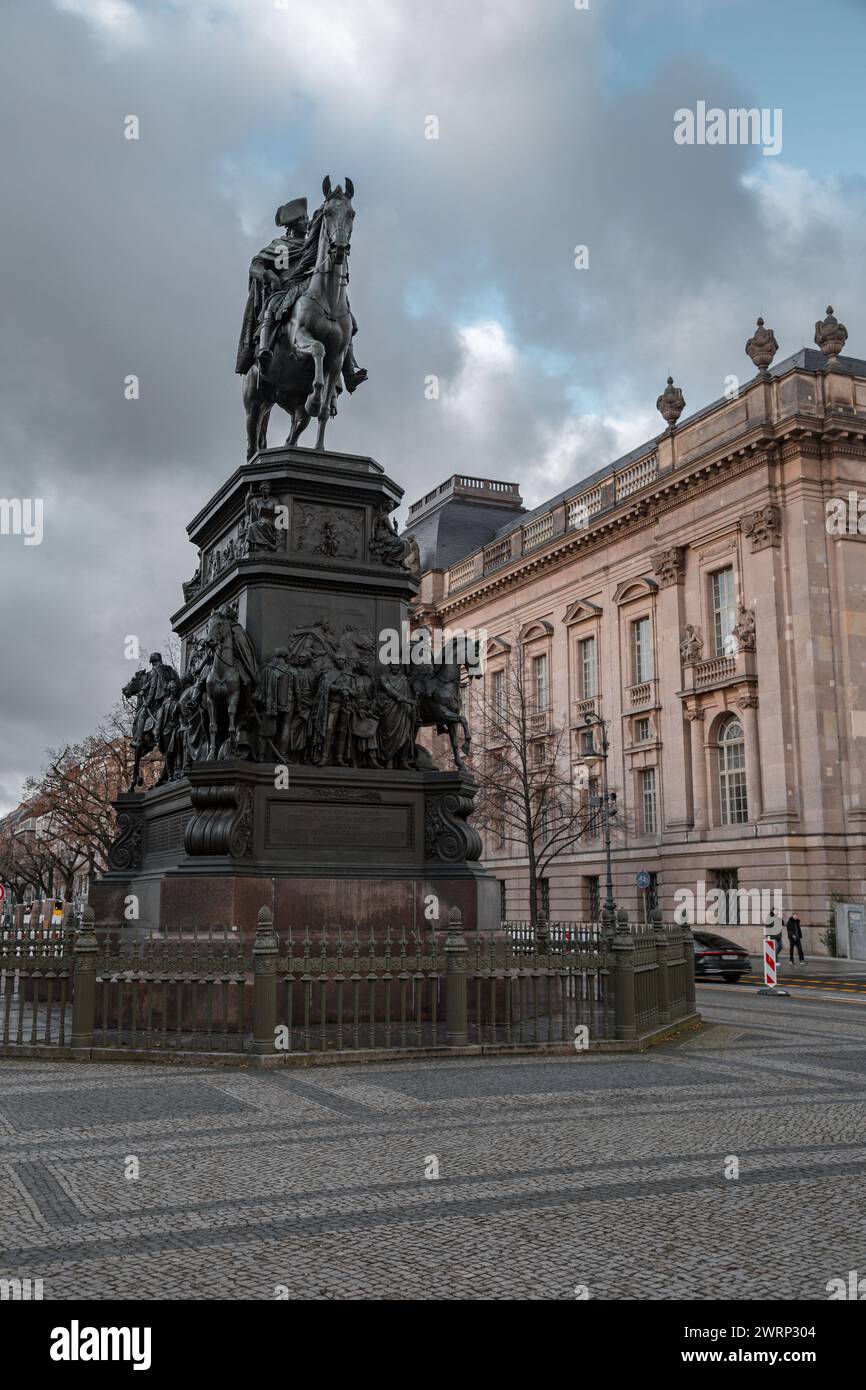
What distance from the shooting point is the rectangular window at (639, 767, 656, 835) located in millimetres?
51312

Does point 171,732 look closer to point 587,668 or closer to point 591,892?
point 591,892

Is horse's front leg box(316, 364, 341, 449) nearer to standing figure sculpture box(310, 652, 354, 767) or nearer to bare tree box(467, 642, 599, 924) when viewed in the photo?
standing figure sculpture box(310, 652, 354, 767)

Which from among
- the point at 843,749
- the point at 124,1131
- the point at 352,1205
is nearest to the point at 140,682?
the point at 124,1131

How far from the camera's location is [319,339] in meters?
17.0

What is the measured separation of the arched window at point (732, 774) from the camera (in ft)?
150

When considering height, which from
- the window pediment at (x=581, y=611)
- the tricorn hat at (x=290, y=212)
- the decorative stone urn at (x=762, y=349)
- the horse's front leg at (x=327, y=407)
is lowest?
the horse's front leg at (x=327, y=407)

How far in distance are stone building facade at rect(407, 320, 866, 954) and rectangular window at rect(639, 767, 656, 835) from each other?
9 cm

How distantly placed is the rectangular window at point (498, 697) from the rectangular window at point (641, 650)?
612 cm

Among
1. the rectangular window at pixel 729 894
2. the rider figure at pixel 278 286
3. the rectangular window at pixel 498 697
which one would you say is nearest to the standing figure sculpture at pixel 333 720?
the rider figure at pixel 278 286

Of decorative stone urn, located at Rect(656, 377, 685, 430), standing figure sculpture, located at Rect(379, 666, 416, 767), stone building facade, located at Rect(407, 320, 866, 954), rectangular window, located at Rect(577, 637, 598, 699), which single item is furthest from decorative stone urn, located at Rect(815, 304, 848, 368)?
standing figure sculpture, located at Rect(379, 666, 416, 767)

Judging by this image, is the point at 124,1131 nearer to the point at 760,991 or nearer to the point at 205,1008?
the point at 205,1008

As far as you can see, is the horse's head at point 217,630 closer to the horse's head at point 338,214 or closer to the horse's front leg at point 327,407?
the horse's front leg at point 327,407

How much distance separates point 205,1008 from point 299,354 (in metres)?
9.17

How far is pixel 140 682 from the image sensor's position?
1834 cm
